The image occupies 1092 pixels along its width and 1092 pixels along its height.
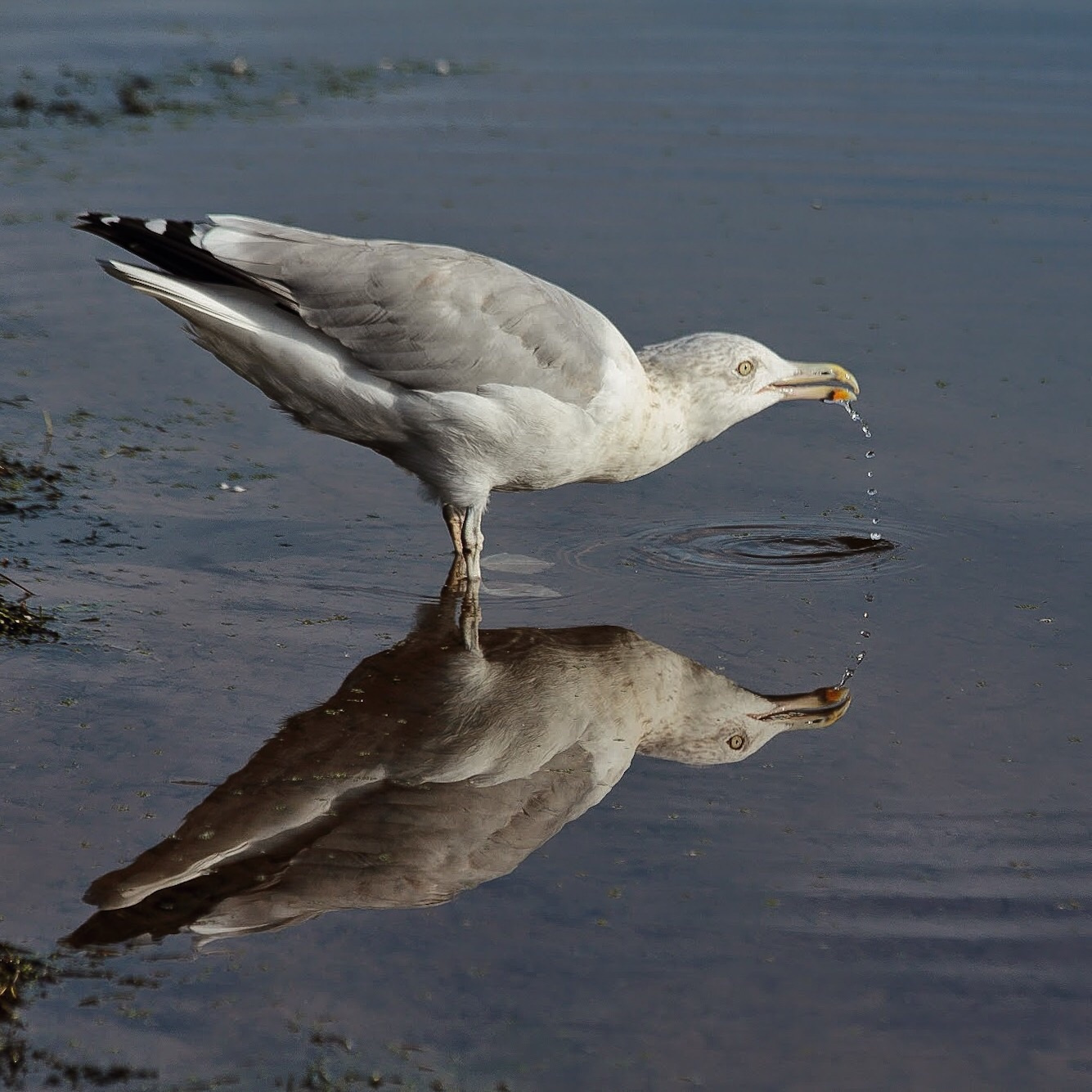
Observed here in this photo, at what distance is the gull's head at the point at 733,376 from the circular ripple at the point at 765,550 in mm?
483

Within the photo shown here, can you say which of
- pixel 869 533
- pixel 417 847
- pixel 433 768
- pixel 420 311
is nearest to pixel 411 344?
pixel 420 311

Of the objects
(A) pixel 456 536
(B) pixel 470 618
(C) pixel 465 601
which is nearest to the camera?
(B) pixel 470 618

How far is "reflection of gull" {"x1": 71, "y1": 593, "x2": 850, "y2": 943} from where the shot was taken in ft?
14.9

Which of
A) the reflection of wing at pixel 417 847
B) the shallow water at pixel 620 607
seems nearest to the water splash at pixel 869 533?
the shallow water at pixel 620 607

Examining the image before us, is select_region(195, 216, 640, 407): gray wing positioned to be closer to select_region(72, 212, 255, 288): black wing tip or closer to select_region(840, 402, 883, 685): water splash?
select_region(72, 212, 255, 288): black wing tip

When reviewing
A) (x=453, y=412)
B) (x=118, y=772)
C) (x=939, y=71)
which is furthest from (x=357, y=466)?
(x=939, y=71)

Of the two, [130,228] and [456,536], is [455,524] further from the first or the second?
[130,228]

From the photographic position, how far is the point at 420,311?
6.17 meters

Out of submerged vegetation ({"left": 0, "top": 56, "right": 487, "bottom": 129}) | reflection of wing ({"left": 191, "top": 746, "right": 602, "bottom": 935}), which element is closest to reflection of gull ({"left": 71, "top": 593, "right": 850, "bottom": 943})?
reflection of wing ({"left": 191, "top": 746, "right": 602, "bottom": 935})

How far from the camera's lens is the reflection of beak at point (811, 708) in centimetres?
572

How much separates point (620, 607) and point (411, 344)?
1.33 metres

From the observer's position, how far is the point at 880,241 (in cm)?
1073

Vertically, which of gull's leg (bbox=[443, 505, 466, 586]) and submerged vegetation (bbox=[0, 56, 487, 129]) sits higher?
submerged vegetation (bbox=[0, 56, 487, 129])

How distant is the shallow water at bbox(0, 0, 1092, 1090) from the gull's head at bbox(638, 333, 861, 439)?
0.60 meters
